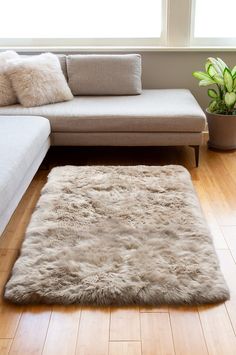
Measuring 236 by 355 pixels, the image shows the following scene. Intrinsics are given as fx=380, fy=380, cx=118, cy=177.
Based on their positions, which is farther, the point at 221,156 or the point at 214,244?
the point at 221,156

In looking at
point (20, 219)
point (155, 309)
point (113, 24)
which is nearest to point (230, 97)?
point (113, 24)

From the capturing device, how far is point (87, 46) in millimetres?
3596

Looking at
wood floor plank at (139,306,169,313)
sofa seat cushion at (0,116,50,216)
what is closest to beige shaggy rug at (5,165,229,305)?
wood floor plank at (139,306,169,313)

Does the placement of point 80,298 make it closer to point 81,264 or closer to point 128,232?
point 81,264

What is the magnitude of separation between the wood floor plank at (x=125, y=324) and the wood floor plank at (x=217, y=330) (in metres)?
0.27

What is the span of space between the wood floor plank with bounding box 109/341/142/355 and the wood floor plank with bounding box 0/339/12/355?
0.40 metres

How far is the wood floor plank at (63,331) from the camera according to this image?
4.79ft

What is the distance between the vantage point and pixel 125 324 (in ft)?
5.13

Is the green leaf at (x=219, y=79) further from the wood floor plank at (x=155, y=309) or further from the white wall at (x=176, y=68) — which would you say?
the wood floor plank at (x=155, y=309)

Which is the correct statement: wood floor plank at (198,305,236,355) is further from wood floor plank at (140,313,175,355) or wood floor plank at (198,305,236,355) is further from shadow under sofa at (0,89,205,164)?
shadow under sofa at (0,89,205,164)

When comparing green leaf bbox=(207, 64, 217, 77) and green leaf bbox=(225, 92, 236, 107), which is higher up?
green leaf bbox=(207, 64, 217, 77)

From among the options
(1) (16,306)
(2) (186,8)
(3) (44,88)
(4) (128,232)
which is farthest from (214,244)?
(2) (186,8)

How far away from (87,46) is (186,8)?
0.96m

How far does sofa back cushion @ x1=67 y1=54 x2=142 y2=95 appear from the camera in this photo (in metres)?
3.32
